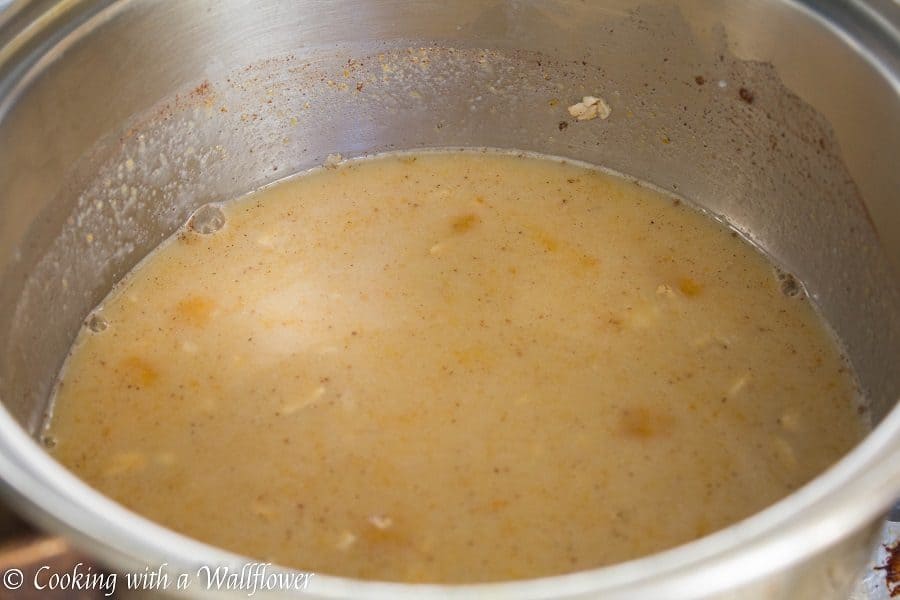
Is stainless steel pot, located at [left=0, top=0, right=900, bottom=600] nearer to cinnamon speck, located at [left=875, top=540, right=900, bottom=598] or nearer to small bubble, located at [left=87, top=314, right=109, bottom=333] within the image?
small bubble, located at [left=87, top=314, right=109, bottom=333]

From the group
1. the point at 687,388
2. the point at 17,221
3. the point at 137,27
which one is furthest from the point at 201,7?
the point at 687,388

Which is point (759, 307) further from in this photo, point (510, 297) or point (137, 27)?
point (137, 27)

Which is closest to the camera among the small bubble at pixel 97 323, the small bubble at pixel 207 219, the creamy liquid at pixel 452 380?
the creamy liquid at pixel 452 380

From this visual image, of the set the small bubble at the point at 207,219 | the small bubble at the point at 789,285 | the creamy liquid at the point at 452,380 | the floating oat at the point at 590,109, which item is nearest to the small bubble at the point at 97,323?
the creamy liquid at the point at 452,380

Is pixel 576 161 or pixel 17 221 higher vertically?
pixel 576 161

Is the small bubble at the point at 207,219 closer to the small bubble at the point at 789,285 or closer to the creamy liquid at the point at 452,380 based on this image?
the creamy liquid at the point at 452,380

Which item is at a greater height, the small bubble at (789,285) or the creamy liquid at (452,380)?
the small bubble at (789,285)
